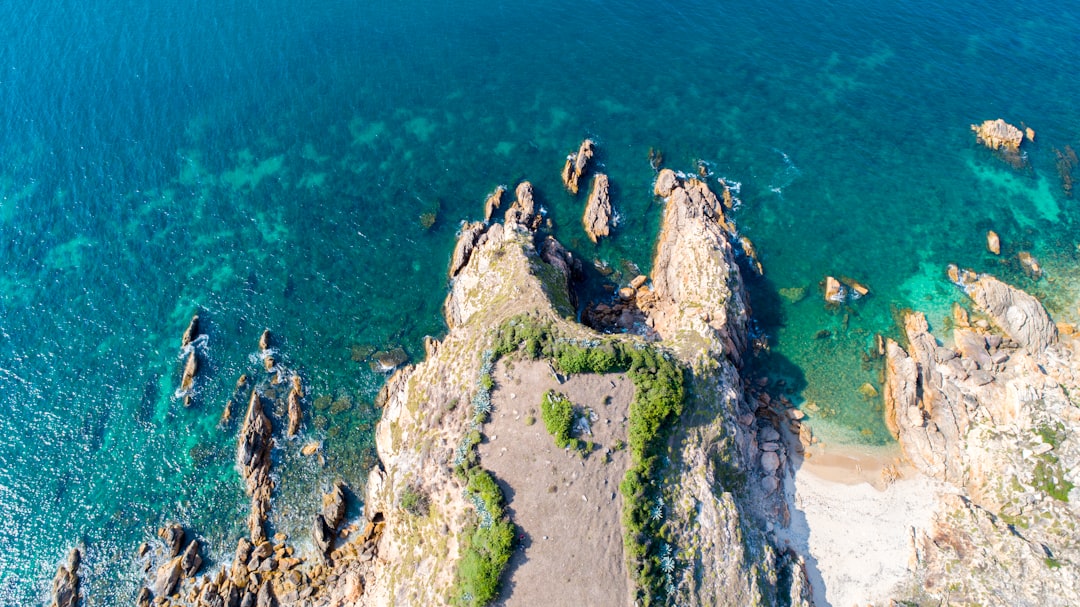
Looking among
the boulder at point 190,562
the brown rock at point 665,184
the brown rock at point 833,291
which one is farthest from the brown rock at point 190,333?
the brown rock at point 833,291

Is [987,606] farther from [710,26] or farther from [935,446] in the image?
[710,26]

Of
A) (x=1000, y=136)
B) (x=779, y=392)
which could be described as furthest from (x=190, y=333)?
(x=1000, y=136)

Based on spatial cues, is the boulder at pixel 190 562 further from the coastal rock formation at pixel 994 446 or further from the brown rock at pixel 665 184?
the brown rock at pixel 665 184

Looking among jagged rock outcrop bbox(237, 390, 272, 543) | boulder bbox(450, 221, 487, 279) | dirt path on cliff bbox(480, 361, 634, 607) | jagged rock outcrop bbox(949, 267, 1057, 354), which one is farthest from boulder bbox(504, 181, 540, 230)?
jagged rock outcrop bbox(949, 267, 1057, 354)

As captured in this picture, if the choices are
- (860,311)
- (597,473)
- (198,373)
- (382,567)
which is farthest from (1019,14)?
(198,373)

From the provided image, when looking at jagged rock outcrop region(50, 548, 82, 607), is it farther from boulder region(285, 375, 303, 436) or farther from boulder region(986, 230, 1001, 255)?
boulder region(986, 230, 1001, 255)

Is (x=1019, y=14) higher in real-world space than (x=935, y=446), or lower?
higher
